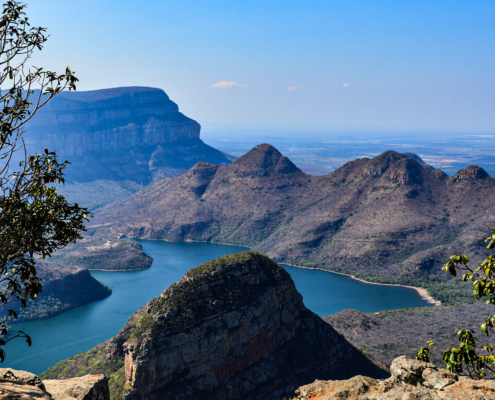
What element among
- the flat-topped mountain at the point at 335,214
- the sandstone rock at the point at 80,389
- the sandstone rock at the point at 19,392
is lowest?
the flat-topped mountain at the point at 335,214

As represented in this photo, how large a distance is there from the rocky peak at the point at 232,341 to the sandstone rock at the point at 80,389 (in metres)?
24.6

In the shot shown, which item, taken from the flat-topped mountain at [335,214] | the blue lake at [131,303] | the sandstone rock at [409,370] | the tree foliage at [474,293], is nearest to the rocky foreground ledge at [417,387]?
the sandstone rock at [409,370]

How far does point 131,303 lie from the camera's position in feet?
332

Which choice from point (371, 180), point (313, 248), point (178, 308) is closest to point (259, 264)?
point (178, 308)

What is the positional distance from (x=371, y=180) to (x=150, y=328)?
116828mm

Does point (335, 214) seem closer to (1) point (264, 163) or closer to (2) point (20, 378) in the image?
(1) point (264, 163)

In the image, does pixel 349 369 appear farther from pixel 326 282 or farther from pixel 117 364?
pixel 326 282

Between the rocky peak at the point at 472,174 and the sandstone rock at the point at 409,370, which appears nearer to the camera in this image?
the sandstone rock at the point at 409,370

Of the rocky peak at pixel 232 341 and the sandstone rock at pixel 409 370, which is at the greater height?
the sandstone rock at pixel 409 370

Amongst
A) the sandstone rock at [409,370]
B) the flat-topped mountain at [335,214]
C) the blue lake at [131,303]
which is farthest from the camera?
the flat-topped mountain at [335,214]

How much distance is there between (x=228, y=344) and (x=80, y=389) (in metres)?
29.4

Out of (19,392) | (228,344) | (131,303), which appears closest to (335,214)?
(131,303)

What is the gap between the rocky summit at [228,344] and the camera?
40.7 m

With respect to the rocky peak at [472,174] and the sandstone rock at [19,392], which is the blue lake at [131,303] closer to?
the rocky peak at [472,174]
